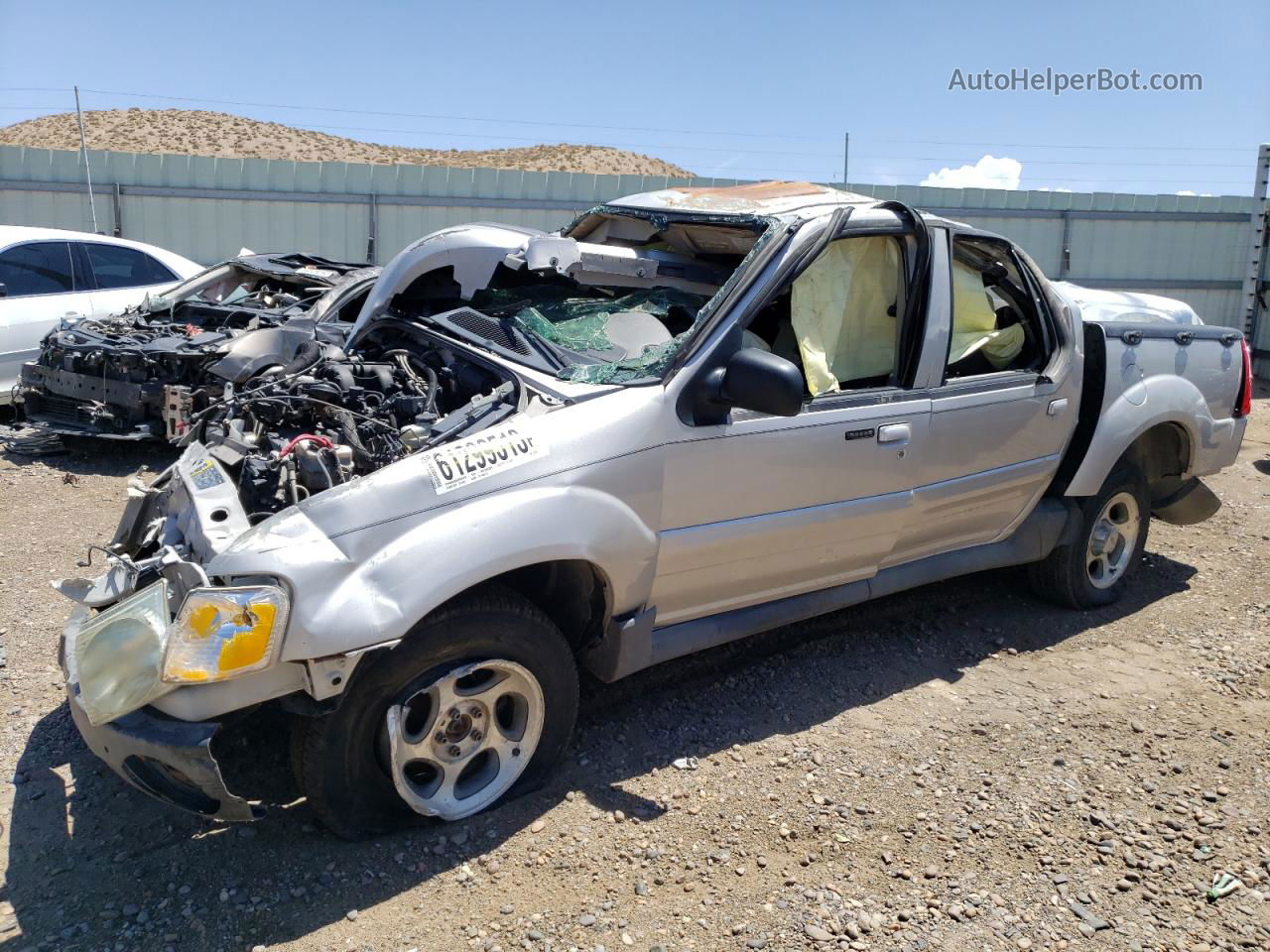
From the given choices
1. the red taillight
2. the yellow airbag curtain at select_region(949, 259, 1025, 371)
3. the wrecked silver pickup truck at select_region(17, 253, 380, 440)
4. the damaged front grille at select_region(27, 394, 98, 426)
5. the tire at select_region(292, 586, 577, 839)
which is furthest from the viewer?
the damaged front grille at select_region(27, 394, 98, 426)

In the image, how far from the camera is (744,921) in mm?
→ 3031

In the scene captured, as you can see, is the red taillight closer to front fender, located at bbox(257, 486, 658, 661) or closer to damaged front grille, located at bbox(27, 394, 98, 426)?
front fender, located at bbox(257, 486, 658, 661)

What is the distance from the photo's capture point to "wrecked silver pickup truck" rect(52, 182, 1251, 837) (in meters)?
2.94

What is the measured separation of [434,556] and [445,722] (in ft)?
1.89

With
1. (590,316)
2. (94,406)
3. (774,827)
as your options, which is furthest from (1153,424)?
(94,406)

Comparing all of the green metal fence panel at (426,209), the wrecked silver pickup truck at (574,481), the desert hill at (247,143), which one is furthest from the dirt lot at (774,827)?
the desert hill at (247,143)

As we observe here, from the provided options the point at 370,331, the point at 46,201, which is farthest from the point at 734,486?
the point at 46,201

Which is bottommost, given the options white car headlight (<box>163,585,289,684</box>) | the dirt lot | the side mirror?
the dirt lot

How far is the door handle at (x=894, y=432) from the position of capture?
4.15 meters

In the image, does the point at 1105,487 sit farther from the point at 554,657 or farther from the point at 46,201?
the point at 46,201

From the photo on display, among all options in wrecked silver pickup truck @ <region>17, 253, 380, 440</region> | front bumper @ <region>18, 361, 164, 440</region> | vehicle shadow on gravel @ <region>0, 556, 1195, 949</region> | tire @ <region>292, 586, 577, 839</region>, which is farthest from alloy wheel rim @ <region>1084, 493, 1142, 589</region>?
front bumper @ <region>18, 361, 164, 440</region>

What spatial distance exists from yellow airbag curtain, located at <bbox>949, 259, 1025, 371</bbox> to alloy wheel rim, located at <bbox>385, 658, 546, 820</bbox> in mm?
2455

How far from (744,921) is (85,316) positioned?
7.83 m

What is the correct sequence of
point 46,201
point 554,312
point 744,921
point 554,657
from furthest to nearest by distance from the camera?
Answer: point 46,201 → point 554,312 → point 554,657 → point 744,921
